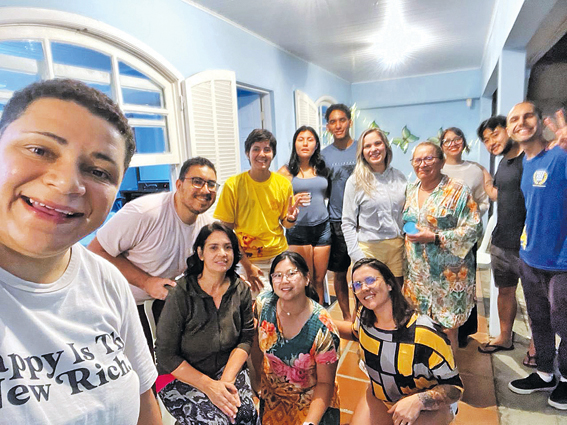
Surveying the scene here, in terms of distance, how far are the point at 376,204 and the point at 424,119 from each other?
18.7 feet

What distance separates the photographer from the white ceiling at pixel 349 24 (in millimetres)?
2943

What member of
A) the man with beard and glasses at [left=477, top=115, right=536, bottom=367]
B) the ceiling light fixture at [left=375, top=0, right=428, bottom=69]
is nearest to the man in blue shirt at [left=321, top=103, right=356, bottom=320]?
the man with beard and glasses at [left=477, top=115, right=536, bottom=367]

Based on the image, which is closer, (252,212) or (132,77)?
(252,212)

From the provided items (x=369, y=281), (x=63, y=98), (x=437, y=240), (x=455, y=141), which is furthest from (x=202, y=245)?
(x=455, y=141)

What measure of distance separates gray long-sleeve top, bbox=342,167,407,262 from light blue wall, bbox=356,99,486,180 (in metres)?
4.81

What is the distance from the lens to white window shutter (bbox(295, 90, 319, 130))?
14.7 ft

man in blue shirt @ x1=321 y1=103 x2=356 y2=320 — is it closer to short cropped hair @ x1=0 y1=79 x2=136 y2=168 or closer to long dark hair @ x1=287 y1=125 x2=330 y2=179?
long dark hair @ x1=287 y1=125 x2=330 y2=179

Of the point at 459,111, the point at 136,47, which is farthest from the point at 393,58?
the point at 136,47

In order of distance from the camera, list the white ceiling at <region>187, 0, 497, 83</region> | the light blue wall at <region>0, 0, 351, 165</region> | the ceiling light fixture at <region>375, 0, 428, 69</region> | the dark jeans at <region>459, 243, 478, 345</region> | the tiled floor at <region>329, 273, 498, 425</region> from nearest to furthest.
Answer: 1. the tiled floor at <region>329, 273, 498, 425</region>
2. the light blue wall at <region>0, 0, 351, 165</region>
3. the dark jeans at <region>459, 243, 478, 345</region>
4. the white ceiling at <region>187, 0, 497, 83</region>
5. the ceiling light fixture at <region>375, 0, 428, 69</region>

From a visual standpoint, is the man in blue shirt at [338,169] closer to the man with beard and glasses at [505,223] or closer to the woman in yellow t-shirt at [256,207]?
the woman in yellow t-shirt at [256,207]

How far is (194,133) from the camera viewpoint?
2742 mm

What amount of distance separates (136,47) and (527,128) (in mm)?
2278

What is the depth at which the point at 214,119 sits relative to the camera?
297 centimetres

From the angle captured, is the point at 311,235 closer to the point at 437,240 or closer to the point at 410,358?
the point at 437,240
